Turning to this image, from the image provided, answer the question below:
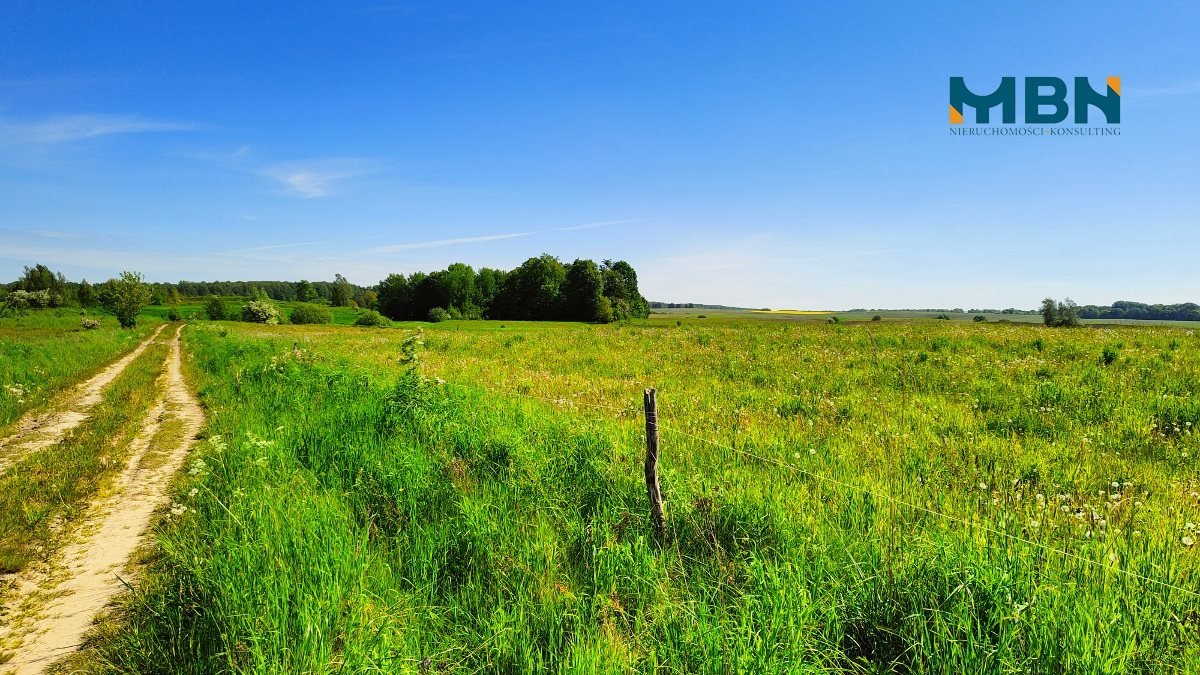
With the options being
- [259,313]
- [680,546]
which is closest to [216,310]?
[259,313]

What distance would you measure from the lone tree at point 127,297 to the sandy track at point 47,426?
70.1m

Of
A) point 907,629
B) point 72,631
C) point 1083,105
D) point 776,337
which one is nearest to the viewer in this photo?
point 907,629

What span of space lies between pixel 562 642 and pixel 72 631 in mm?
4144

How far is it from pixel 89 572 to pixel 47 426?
32.1ft

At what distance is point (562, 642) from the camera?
11.3 feet

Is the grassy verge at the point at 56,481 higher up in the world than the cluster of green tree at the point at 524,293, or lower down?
lower down

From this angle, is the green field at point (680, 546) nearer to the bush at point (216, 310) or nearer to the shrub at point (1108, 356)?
the shrub at point (1108, 356)

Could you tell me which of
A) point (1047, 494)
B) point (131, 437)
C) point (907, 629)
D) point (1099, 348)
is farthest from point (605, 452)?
point (1099, 348)

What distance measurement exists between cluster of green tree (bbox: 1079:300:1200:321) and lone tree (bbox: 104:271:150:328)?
539ft

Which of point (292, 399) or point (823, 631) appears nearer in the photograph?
point (823, 631)

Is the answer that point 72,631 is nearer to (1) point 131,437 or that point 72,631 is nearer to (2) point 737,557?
(2) point 737,557

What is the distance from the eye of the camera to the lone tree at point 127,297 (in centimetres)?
7006

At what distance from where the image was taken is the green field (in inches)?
128

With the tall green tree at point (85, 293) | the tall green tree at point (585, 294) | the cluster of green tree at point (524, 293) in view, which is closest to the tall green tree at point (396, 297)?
the cluster of green tree at point (524, 293)
